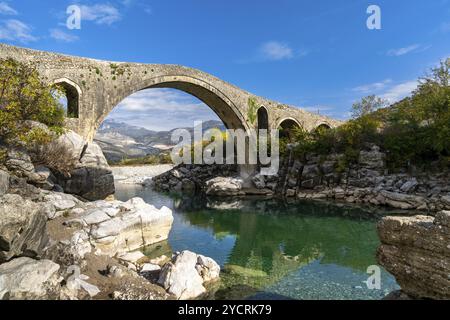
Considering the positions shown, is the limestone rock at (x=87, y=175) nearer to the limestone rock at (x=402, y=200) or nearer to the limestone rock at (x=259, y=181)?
the limestone rock at (x=259, y=181)

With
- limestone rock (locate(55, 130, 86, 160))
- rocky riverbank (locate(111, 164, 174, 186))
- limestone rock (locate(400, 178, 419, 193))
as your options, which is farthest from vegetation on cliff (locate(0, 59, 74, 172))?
rocky riverbank (locate(111, 164, 174, 186))

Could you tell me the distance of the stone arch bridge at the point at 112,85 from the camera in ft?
50.4

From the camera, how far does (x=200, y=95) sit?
25953mm

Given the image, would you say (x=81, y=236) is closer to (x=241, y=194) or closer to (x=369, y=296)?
(x=369, y=296)

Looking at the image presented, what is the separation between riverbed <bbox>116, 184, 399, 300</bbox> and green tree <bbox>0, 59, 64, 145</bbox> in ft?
20.2

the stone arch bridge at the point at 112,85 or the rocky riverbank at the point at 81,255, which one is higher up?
the stone arch bridge at the point at 112,85

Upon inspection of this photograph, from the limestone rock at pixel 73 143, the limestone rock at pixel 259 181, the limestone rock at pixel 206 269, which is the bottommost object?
the limestone rock at pixel 206 269

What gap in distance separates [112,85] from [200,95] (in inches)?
357

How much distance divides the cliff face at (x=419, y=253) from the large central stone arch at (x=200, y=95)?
53.5 feet

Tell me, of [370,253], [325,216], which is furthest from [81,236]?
[325,216]

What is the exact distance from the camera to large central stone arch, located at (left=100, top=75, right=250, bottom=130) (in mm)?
19031

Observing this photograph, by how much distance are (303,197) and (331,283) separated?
16857 mm

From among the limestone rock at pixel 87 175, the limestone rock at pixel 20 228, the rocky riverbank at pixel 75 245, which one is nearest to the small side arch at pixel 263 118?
the limestone rock at pixel 87 175
